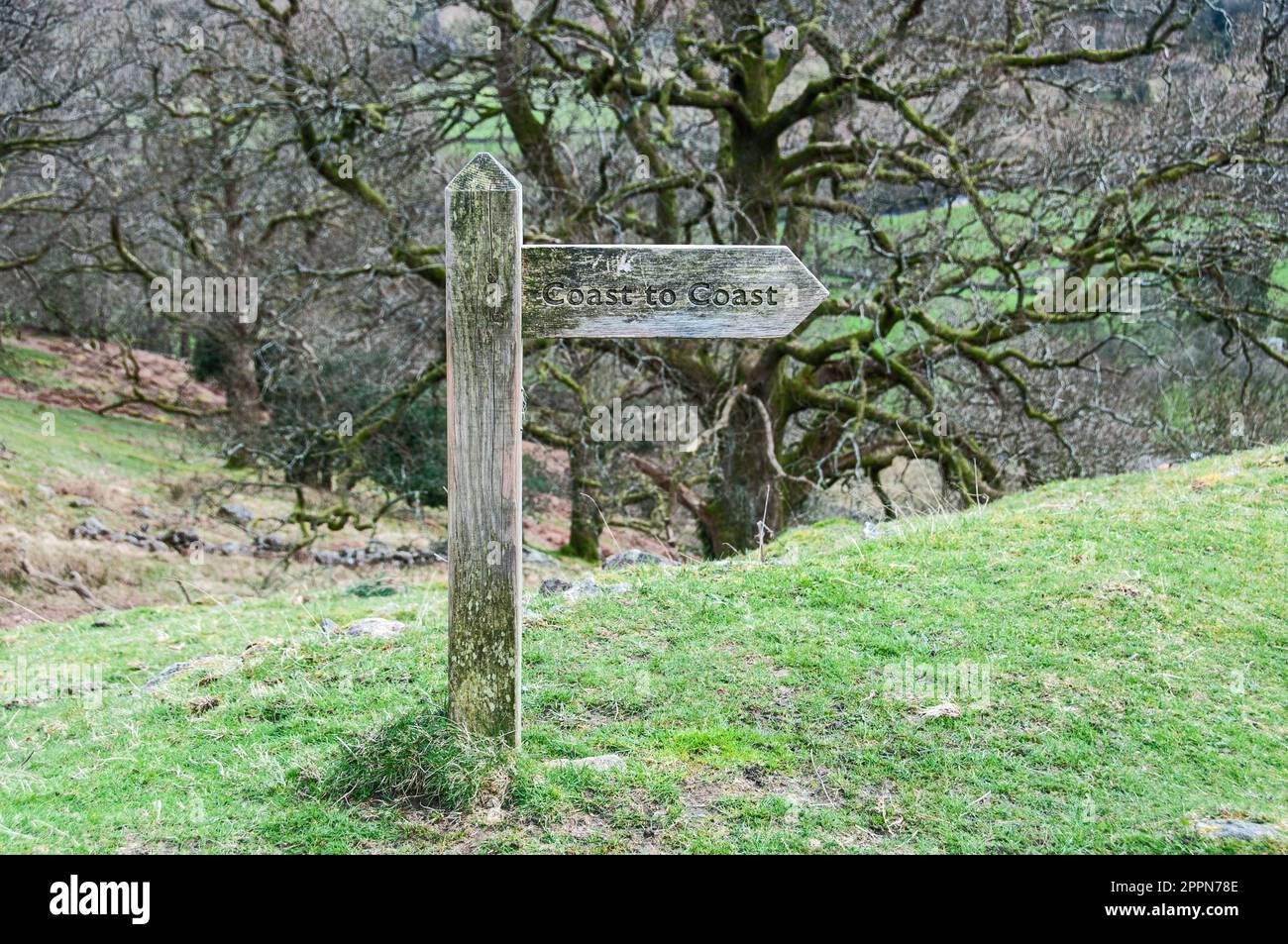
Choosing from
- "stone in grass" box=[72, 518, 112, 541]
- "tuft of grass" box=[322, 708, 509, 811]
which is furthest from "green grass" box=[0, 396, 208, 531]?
"tuft of grass" box=[322, 708, 509, 811]

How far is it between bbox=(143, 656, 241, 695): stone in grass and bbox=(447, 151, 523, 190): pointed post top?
3130 millimetres

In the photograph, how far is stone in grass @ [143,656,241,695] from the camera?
5884 millimetres

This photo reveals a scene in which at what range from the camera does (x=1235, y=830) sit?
12.7ft

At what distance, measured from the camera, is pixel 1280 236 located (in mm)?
10695

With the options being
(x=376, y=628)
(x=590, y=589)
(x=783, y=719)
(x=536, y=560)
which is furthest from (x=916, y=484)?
(x=783, y=719)

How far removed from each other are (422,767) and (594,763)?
26.9 inches

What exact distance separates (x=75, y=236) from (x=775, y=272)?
58.9 ft

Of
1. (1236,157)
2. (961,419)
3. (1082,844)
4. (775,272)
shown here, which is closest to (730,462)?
(961,419)

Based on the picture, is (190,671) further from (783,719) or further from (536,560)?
(536,560)

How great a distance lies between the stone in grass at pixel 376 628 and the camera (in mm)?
6293

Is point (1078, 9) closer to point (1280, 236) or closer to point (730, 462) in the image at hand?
point (1280, 236)

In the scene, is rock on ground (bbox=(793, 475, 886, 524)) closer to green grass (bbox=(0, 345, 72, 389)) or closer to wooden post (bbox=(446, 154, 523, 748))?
wooden post (bbox=(446, 154, 523, 748))

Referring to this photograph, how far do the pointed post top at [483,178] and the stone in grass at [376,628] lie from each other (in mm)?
2912

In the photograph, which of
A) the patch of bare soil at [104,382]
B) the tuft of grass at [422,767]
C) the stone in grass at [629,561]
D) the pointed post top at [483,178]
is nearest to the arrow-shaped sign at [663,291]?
the pointed post top at [483,178]
